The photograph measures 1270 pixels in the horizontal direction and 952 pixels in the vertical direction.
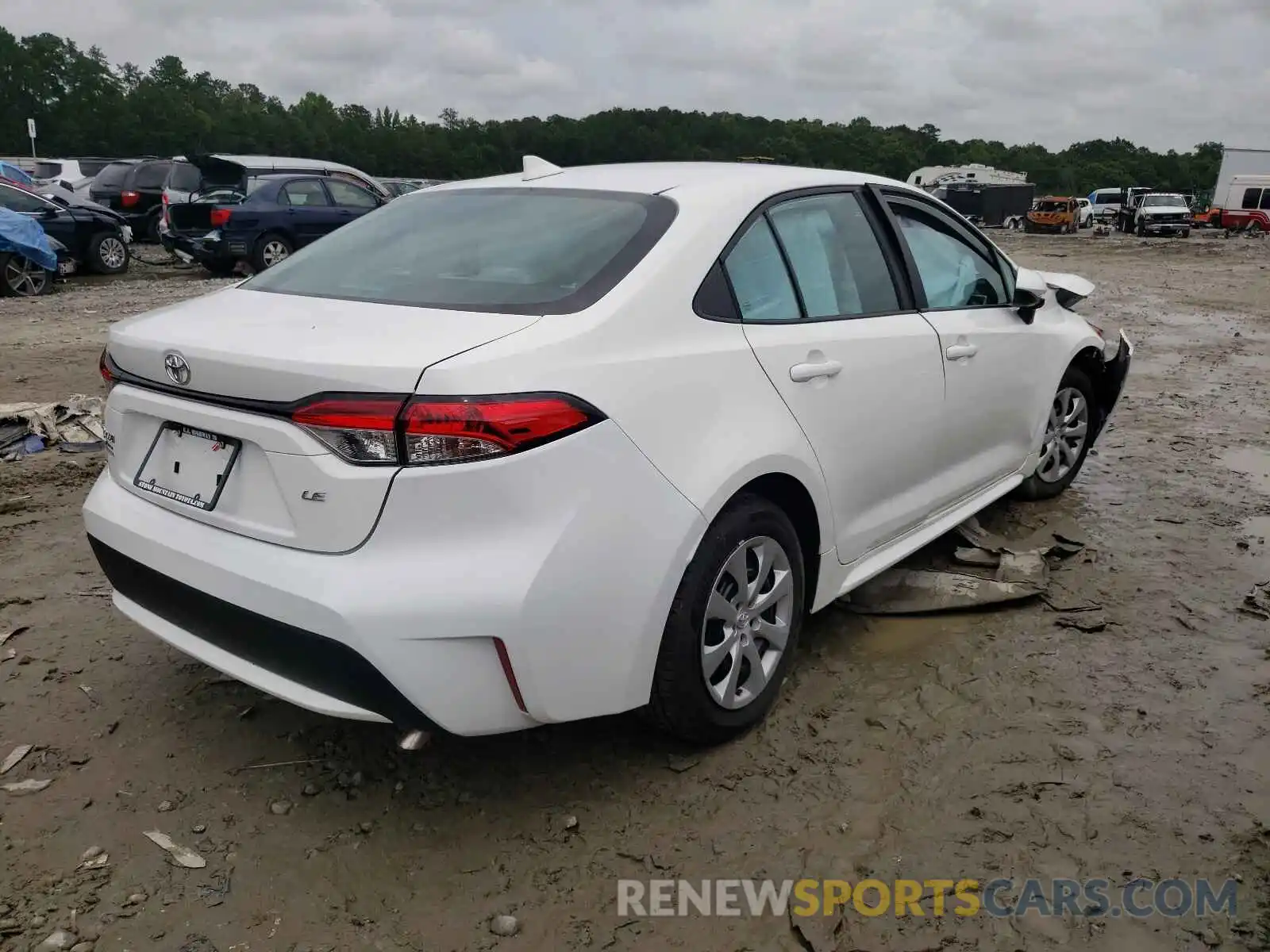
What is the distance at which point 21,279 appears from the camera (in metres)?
11.7

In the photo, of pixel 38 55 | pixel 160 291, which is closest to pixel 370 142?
pixel 38 55

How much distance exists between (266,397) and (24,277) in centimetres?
1190

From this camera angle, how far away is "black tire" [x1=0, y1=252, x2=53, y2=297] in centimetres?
1143

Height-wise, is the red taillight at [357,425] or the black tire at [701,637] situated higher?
the red taillight at [357,425]

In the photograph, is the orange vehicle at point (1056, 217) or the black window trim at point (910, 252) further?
the orange vehicle at point (1056, 217)

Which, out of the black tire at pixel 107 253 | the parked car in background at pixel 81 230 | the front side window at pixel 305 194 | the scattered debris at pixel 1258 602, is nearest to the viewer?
the scattered debris at pixel 1258 602

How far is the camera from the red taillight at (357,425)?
6.55 ft

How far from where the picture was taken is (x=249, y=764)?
106 inches

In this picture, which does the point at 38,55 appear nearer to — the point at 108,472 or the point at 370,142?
the point at 370,142

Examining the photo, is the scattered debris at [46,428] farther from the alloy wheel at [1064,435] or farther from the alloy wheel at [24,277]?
the alloy wheel at [24,277]

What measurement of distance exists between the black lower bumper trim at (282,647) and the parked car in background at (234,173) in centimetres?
1296

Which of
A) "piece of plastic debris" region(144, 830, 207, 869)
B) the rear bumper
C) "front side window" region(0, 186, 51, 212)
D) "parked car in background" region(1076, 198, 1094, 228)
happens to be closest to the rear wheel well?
the rear bumper

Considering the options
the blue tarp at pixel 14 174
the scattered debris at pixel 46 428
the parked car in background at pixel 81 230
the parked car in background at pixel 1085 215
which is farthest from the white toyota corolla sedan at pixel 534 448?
the parked car in background at pixel 1085 215

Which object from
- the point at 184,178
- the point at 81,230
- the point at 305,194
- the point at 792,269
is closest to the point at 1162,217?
the point at 305,194
